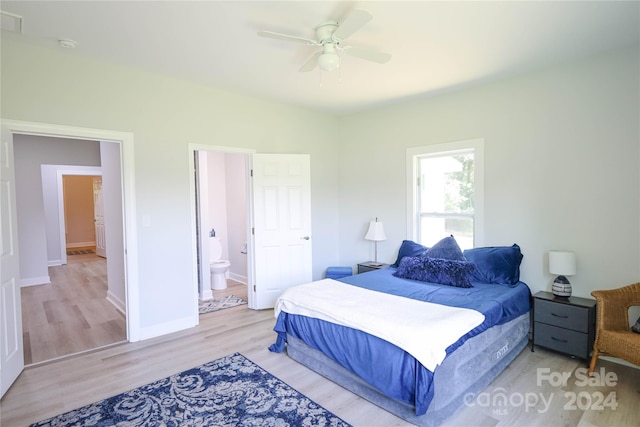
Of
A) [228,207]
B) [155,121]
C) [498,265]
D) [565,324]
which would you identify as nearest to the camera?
[565,324]

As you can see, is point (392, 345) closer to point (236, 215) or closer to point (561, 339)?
point (561, 339)

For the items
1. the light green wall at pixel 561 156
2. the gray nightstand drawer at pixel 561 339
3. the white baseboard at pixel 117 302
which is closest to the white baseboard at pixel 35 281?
the white baseboard at pixel 117 302

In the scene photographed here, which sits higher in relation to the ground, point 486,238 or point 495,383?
point 486,238

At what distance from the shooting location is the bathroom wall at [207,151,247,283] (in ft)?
19.2

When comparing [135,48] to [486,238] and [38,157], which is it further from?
[38,157]

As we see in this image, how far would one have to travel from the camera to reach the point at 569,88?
124 inches

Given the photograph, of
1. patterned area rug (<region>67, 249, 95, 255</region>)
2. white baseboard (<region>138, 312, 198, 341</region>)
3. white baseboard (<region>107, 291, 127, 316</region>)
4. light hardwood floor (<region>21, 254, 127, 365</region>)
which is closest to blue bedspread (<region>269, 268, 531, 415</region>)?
white baseboard (<region>138, 312, 198, 341</region>)

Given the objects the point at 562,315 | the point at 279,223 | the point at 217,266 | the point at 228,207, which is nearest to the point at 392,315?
the point at 562,315

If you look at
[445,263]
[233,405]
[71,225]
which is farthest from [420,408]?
[71,225]

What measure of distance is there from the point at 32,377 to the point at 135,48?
288 centimetres

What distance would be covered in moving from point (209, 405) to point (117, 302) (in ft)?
10.1

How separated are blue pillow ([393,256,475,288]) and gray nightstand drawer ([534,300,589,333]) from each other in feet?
2.02

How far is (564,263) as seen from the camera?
3.01 metres

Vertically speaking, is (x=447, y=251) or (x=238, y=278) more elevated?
(x=447, y=251)
